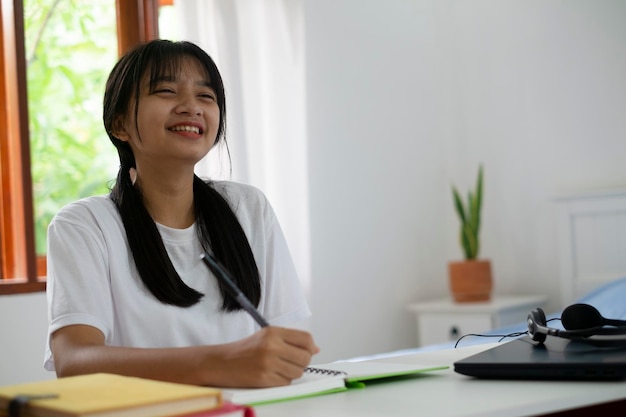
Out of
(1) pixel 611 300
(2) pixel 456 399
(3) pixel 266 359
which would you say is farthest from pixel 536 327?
(1) pixel 611 300

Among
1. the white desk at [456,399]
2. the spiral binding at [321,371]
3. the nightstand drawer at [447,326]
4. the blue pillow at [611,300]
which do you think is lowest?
the nightstand drawer at [447,326]

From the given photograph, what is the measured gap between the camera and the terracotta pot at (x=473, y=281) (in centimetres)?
344

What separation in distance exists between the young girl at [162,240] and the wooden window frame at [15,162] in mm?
1336

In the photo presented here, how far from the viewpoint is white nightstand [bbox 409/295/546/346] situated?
3283 millimetres

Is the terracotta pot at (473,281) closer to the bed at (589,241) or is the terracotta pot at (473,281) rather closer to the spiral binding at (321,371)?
the bed at (589,241)

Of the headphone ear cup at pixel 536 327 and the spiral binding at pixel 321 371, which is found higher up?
the headphone ear cup at pixel 536 327

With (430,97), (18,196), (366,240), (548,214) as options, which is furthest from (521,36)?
(18,196)

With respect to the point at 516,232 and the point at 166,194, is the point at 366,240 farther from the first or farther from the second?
the point at 166,194

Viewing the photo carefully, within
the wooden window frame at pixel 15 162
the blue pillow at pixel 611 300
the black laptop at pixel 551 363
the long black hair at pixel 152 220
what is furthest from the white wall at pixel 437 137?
the black laptop at pixel 551 363

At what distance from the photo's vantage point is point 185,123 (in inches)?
60.1

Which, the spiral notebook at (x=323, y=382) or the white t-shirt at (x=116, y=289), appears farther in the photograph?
the white t-shirt at (x=116, y=289)

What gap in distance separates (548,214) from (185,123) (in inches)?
94.3

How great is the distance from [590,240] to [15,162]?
7.24 feet

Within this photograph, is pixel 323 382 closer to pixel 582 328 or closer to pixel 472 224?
pixel 582 328
